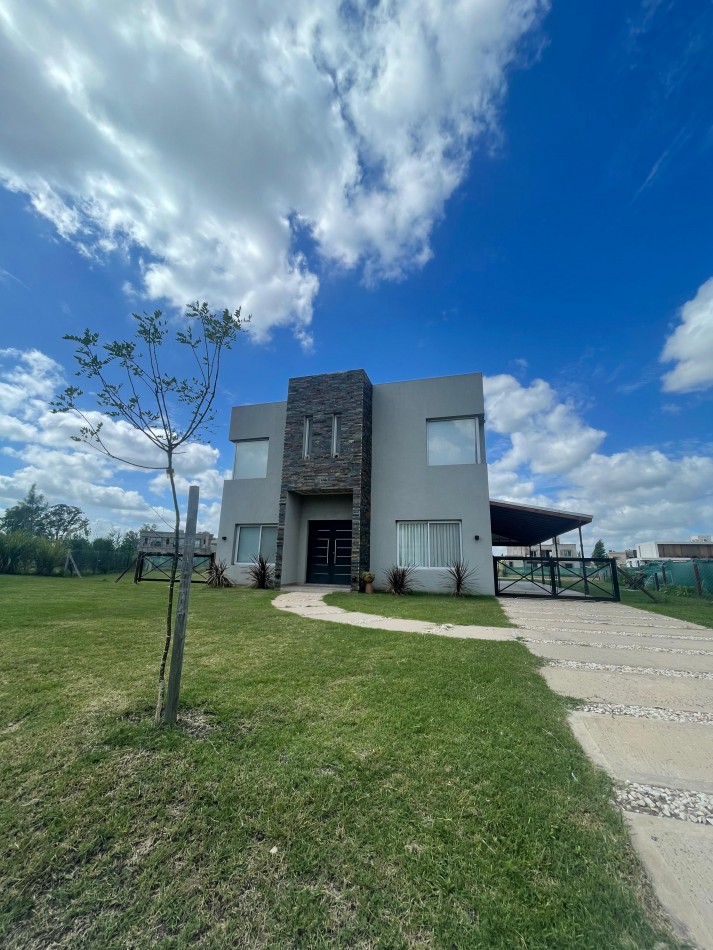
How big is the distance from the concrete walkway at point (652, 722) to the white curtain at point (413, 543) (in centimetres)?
511

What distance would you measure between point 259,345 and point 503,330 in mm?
8208

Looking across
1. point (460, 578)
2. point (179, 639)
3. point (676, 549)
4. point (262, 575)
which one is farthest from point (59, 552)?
point (676, 549)

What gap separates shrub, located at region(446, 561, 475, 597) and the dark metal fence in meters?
8.17

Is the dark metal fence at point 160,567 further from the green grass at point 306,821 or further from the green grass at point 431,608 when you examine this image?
the green grass at point 306,821

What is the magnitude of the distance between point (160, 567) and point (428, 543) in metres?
10.6

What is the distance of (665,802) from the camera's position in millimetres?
1851

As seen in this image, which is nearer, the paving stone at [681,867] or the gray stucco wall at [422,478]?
the paving stone at [681,867]

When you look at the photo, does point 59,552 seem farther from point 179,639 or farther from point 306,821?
point 306,821

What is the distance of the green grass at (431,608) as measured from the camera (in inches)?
271

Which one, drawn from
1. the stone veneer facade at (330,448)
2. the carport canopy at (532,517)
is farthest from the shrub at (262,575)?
the carport canopy at (532,517)

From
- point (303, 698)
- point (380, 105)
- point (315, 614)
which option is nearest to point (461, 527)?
point (315, 614)

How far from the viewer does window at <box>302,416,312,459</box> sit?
12914 mm

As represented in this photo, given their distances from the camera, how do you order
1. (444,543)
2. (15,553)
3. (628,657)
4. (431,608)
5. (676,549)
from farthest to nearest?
(676,549), (15,553), (444,543), (431,608), (628,657)

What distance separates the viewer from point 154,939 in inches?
45.9
